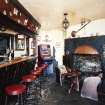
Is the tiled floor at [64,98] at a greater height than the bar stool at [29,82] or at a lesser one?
lesser

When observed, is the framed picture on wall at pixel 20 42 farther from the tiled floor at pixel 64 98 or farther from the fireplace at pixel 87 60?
the fireplace at pixel 87 60

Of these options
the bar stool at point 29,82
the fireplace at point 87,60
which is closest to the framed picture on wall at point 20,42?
the bar stool at point 29,82

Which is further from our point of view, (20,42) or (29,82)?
(20,42)

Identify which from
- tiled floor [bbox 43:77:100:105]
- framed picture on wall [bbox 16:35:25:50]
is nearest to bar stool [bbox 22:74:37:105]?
tiled floor [bbox 43:77:100:105]

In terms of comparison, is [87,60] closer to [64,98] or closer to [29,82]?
[64,98]

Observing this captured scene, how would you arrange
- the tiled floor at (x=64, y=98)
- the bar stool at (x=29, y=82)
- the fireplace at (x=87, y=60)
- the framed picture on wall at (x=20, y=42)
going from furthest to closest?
the fireplace at (x=87, y=60)
the framed picture on wall at (x=20, y=42)
the tiled floor at (x=64, y=98)
the bar stool at (x=29, y=82)

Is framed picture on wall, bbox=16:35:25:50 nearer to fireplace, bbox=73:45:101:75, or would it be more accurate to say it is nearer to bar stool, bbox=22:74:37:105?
bar stool, bbox=22:74:37:105

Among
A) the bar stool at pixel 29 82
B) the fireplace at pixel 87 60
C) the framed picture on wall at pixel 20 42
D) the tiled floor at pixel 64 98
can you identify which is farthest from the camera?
the fireplace at pixel 87 60

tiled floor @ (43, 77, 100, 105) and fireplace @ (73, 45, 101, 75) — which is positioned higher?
fireplace @ (73, 45, 101, 75)

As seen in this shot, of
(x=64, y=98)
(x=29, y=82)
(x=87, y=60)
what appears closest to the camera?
(x=29, y=82)

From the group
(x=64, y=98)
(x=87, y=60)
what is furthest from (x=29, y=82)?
(x=87, y=60)

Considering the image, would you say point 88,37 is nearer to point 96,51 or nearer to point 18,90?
point 96,51

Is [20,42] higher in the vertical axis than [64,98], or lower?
higher

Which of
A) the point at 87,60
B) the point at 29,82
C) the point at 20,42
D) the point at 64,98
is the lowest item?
the point at 64,98
